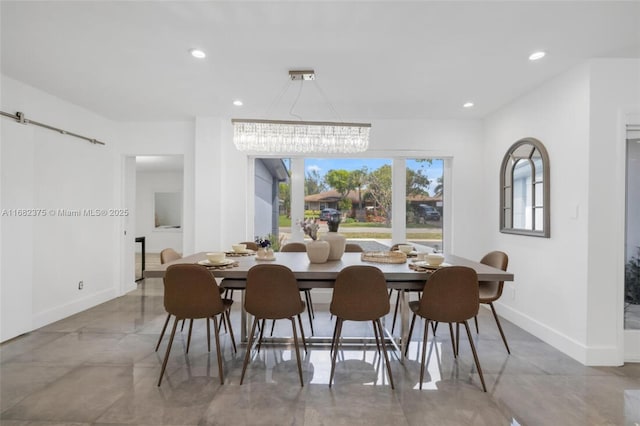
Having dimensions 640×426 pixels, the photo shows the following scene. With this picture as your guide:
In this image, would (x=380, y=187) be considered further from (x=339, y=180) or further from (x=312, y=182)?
(x=312, y=182)

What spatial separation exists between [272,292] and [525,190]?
304 centimetres

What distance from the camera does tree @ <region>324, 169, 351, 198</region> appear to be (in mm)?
4570

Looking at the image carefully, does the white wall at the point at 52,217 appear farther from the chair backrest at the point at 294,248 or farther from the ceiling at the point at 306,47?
the chair backrest at the point at 294,248

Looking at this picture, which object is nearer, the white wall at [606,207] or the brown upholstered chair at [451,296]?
the brown upholstered chair at [451,296]

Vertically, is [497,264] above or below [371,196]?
below

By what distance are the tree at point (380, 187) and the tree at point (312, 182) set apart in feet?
2.34

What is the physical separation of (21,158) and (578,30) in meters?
4.98

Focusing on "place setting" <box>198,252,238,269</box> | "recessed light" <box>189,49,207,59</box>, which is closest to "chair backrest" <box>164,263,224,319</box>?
"place setting" <box>198,252,238,269</box>

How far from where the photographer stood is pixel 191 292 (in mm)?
2246

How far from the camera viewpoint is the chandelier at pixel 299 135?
3146 mm

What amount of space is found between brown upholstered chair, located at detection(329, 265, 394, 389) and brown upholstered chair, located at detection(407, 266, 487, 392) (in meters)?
0.30

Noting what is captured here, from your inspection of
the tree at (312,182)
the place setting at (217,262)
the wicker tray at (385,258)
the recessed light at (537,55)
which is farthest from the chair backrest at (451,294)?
the tree at (312,182)

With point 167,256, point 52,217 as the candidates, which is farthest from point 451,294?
point 52,217

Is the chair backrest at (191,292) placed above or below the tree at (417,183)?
below
